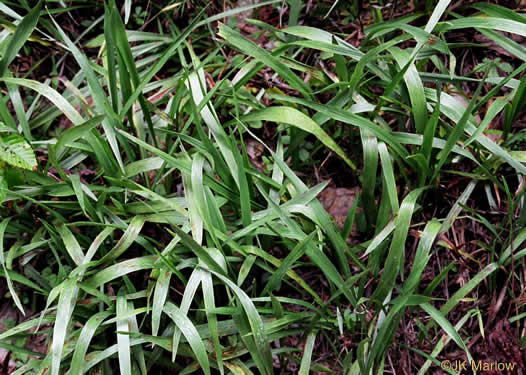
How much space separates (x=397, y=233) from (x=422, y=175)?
0.25 metres

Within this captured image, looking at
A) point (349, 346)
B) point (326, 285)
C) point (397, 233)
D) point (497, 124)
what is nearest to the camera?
point (397, 233)

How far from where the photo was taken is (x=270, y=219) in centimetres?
149

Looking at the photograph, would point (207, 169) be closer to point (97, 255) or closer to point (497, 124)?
point (97, 255)

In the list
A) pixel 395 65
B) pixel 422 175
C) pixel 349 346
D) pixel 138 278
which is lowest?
pixel 349 346

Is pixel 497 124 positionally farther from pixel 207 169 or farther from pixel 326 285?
pixel 207 169

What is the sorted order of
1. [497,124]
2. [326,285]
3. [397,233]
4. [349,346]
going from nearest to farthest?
[397,233] < [349,346] < [326,285] < [497,124]

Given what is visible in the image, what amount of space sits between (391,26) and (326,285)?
89 centimetres

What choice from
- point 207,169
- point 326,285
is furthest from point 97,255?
point 326,285

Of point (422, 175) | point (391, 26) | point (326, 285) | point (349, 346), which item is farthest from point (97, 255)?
point (391, 26)

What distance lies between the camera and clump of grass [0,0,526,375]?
1453 mm

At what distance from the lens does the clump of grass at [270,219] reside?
57.2 inches

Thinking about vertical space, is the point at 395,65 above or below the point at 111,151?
above

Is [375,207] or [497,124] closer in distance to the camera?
[375,207]

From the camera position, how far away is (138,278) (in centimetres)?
Answer: 166
